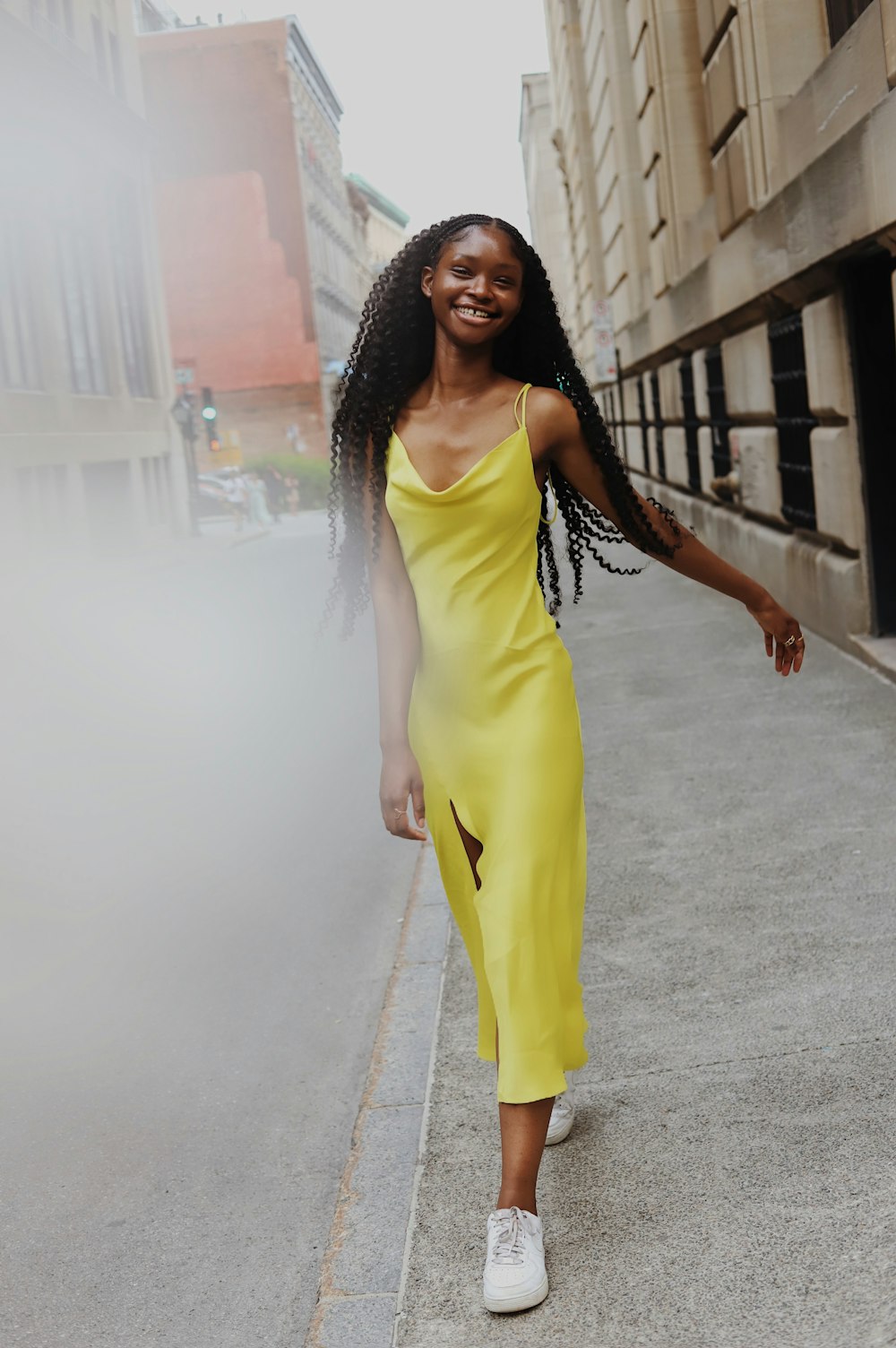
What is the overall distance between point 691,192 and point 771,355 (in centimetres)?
532

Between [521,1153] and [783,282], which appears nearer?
[521,1153]

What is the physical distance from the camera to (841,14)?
10000mm

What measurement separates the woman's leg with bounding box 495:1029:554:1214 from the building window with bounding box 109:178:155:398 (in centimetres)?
3877

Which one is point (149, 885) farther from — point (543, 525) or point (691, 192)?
point (691, 192)

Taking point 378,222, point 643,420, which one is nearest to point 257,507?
point 643,420

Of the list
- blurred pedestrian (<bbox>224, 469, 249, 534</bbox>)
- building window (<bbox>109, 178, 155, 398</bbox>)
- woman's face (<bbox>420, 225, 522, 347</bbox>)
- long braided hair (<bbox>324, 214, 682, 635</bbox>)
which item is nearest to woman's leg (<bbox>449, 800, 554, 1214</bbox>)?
long braided hair (<bbox>324, 214, 682, 635</bbox>)

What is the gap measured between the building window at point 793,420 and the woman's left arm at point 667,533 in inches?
275

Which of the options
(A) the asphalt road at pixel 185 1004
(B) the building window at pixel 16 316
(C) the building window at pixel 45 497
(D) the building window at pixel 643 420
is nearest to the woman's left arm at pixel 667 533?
(A) the asphalt road at pixel 185 1004

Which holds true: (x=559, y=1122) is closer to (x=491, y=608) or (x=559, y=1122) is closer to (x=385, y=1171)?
(x=385, y=1171)

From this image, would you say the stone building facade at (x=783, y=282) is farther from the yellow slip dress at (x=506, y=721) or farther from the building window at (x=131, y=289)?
the building window at (x=131, y=289)

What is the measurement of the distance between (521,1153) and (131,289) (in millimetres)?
40995

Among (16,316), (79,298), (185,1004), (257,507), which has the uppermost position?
(79,298)

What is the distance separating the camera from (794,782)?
6723mm

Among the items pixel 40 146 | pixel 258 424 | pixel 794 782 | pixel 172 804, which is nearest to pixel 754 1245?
pixel 794 782
